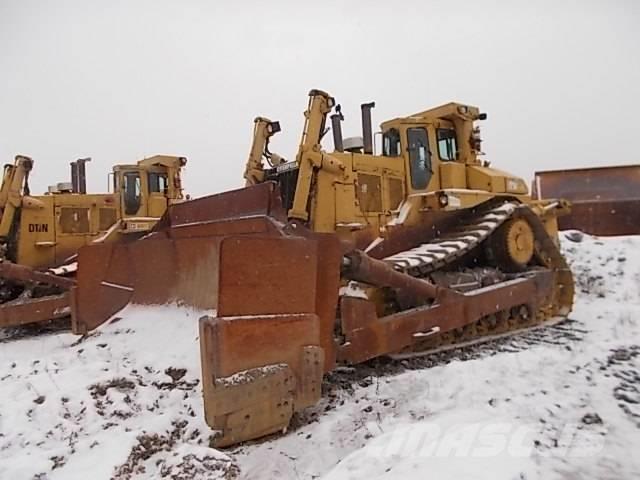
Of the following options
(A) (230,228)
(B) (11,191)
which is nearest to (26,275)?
(B) (11,191)

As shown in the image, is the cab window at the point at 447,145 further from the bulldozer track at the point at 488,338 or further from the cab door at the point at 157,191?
the cab door at the point at 157,191

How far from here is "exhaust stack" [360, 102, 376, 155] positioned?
29.9 ft

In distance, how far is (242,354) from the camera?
3.77m

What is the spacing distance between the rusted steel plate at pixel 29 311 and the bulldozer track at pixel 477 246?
227 inches

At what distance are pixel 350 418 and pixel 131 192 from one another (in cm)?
978

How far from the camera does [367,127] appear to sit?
919 centimetres

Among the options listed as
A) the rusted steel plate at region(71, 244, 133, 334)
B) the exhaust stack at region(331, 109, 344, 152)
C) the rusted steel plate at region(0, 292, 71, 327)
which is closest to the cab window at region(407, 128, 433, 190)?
the exhaust stack at region(331, 109, 344, 152)

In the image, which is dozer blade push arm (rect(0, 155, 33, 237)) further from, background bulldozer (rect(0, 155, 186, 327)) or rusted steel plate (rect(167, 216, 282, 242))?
rusted steel plate (rect(167, 216, 282, 242))

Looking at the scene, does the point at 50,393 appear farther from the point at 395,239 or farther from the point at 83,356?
the point at 395,239

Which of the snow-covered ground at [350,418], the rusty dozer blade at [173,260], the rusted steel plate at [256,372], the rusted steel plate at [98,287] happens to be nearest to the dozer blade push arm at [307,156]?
the rusty dozer blade at [173,260]

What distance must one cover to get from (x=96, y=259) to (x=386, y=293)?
3392mm

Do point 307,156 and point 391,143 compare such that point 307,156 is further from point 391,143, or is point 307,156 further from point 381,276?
point 381,276

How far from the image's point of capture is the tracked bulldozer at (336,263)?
3.86 m

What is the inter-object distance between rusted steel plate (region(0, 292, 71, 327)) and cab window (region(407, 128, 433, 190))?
5955 mm
